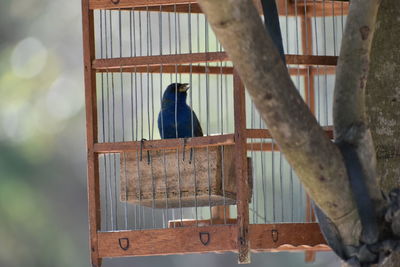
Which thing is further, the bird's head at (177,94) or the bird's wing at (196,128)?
the bird's head at (177,94)

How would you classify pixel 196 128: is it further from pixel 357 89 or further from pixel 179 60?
pixel 357 89

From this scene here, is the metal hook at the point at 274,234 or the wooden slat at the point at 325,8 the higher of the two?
the wooden slat at the point at 325,8

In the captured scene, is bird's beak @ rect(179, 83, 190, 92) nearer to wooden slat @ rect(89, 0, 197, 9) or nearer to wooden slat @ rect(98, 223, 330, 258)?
wooden slat @ rect(89, 0, 197, 9)

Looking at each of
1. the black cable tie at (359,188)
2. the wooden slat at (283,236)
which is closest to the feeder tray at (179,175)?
the wooden slat at (283,236)

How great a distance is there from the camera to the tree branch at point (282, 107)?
4273mm

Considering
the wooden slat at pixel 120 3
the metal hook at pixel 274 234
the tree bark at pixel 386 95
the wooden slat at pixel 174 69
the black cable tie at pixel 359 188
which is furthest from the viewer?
the wooden slat at pixel 174 69

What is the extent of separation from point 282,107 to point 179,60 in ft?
7.78

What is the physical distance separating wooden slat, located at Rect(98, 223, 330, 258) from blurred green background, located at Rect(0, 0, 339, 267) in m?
11.4

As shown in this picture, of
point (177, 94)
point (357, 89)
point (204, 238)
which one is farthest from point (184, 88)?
point (357, 89)

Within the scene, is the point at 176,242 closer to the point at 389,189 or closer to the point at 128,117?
the point at 389,189

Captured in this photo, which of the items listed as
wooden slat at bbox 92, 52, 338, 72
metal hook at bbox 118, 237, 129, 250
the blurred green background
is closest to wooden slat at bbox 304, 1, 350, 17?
wooden slat at bbox 92, 52, 338, 72

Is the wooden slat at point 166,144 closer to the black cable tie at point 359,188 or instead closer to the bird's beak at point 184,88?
the bird's beak at point 184,88

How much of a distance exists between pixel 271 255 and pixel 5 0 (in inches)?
240

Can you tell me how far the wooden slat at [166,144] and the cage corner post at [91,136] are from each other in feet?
0.27
